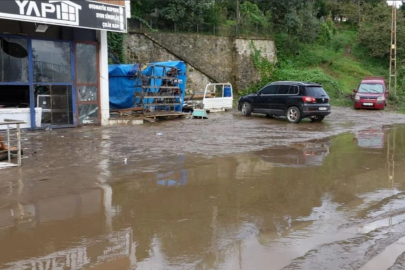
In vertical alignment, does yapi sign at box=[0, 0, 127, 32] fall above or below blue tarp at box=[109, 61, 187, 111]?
above

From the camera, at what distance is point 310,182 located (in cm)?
811

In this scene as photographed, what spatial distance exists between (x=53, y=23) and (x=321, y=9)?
3842cm

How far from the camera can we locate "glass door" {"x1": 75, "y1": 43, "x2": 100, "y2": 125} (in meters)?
17.1

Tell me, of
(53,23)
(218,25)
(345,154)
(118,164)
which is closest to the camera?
(118,164)

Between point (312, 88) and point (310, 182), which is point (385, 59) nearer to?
point (312, 88)

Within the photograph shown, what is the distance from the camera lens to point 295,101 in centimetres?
1962

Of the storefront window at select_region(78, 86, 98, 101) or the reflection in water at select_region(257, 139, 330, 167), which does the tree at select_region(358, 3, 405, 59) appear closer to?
the reflection in water at select_region(257, 139, 330, 167)

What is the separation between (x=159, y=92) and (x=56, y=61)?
5.09 meters

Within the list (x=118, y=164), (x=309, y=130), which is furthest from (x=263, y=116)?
(x=118, y=164)

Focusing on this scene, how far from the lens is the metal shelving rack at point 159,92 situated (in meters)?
19.4

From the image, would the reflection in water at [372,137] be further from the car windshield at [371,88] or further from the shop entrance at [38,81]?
the car windshield at [371,88]

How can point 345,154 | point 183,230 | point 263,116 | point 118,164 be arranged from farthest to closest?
1. point 263,116
2. point 345,154
3. point 118,164
4. point 183,230

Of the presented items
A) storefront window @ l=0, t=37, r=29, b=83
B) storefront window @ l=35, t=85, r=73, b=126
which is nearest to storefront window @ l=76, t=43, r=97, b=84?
storefront window @ l=35, t=85, r=73, b=126

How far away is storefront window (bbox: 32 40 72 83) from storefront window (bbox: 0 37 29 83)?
35 centimetres
